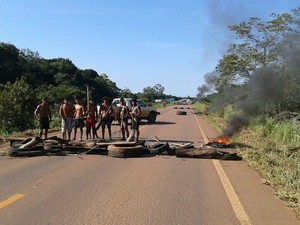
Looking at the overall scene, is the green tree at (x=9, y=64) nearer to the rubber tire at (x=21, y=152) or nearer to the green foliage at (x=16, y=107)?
the green foliage at (x=16, y=107)

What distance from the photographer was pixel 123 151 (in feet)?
39.0

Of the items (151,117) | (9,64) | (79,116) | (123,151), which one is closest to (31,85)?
(151,117)

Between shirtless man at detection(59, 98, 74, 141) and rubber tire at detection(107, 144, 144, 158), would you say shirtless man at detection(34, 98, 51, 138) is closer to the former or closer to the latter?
shirtless man at detection(59, 98, 74, 141)

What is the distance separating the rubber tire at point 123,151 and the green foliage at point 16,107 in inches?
527

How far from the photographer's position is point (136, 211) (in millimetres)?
6113

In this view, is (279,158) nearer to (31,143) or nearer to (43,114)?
(31,143)

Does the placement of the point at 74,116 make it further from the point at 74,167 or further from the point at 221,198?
the point at 221,198

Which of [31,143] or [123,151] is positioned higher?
[31,143]

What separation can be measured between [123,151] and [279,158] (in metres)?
4.35

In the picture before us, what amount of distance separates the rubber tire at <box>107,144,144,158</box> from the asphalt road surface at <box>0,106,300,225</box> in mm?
856

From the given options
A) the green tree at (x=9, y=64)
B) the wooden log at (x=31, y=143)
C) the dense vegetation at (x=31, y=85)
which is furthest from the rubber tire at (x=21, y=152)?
the green tree at (x=9, y=64)

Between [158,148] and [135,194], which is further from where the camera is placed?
[158,148]

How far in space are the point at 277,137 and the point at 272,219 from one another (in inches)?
421

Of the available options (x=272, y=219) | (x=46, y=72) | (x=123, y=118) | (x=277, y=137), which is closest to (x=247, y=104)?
(x=277, y=137)
